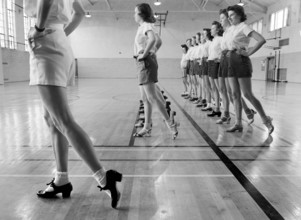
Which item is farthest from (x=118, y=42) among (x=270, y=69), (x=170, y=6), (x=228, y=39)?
(x=228, y=39)

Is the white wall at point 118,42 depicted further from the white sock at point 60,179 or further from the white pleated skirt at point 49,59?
the white pleated skirt at point 49,59

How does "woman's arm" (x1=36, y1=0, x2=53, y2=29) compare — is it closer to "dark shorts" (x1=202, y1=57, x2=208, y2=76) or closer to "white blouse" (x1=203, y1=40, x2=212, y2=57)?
"dark shorts" (x1=202, y1=57, x2=208, y2=76)

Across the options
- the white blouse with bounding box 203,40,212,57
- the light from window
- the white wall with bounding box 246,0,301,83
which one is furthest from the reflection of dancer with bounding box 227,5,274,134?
the light from window

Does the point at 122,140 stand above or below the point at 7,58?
below

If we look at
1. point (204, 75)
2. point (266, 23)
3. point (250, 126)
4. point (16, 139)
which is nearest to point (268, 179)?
point (250, 126)

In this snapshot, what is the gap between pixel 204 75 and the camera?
22.1ft

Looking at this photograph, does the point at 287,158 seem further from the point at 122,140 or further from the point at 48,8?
the point at 48,8

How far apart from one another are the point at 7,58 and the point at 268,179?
18382 mm

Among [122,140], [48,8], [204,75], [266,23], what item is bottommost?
[122,140]

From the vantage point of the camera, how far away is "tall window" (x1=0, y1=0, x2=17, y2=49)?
17.3 m

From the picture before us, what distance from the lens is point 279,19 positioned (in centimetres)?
1925

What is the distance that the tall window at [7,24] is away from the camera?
56.9ft

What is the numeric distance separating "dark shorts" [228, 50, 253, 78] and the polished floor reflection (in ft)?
2.60

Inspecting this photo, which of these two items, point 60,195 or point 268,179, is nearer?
point 60,195
